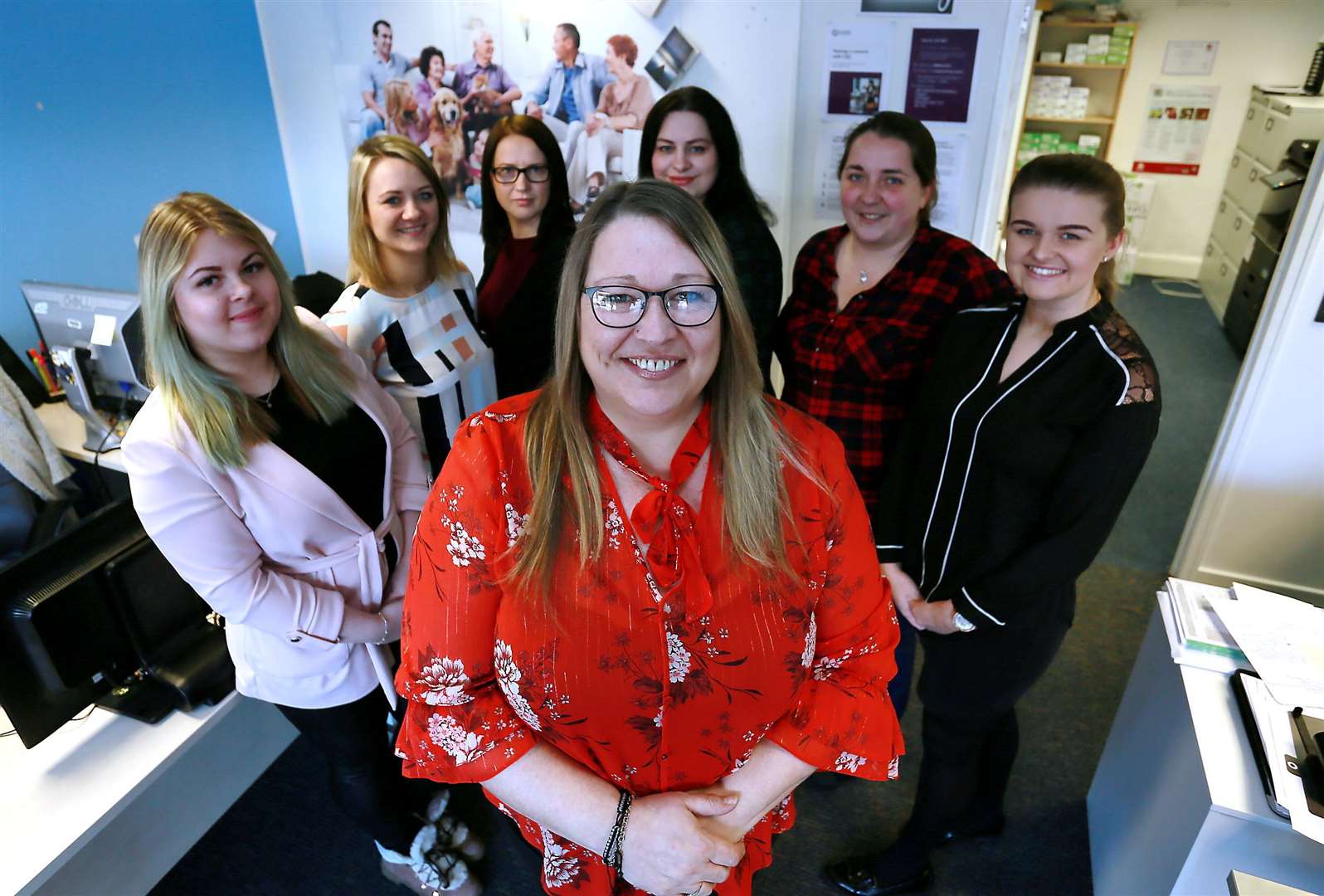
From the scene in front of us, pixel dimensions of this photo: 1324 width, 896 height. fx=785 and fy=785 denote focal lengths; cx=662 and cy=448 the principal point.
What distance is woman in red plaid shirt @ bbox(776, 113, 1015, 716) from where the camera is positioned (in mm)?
1681

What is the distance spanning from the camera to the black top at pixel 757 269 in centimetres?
191

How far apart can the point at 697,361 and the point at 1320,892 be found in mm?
1422

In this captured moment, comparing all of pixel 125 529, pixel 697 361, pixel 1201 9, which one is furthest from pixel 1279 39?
pixel 125 529

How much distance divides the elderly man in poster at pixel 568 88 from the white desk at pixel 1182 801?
2.47 metres

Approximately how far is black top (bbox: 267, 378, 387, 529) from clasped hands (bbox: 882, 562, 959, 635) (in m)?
1.07

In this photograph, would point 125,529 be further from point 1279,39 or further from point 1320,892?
point 1279,39

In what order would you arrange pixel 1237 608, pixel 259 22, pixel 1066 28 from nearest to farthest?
pixel 1237 608
pixel 259 22
pixel 1066 28

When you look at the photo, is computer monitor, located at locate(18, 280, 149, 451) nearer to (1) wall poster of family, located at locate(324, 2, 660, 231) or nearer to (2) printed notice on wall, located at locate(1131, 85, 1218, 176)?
(1) wall poster of family, located at locate(324, 2, 660, 231)

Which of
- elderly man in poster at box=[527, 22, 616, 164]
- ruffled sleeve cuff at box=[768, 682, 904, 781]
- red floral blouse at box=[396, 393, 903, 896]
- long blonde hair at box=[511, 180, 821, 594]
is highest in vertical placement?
elderly man in poster at box=[527, 22, 616, 164]

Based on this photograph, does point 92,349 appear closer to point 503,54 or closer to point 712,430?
point 503,54

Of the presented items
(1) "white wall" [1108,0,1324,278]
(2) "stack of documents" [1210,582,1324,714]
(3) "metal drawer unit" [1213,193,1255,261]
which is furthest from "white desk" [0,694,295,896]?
(1) "white wall" [1108,0,1324,278]

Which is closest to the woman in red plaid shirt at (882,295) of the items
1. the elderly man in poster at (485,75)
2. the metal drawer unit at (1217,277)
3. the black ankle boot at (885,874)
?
the black ankle boot at (885,874)

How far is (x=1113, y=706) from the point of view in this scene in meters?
2.46

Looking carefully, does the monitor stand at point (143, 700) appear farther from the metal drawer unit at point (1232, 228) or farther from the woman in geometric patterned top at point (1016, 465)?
the metal drawer unit at point (1232, 228)
